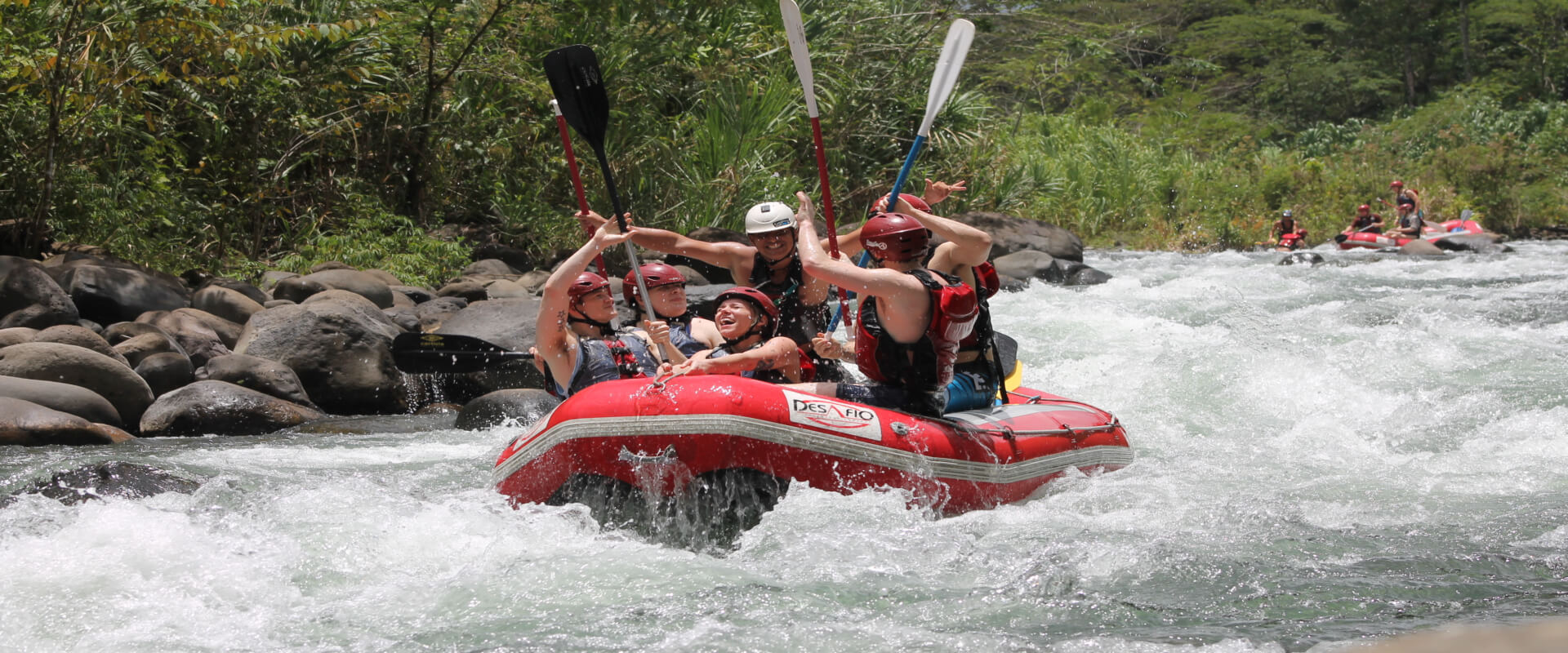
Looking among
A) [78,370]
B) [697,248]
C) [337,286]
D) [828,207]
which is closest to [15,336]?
[78,370]

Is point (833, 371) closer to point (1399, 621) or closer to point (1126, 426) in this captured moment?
point (1399, 621)

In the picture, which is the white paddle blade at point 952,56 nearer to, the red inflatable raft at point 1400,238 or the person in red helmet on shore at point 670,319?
the person in red helmet on shore at point 670,319

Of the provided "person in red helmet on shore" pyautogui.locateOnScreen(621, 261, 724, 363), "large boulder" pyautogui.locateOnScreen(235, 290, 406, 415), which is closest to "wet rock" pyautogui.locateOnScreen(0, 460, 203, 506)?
"person in red helmet on shore" pyautogui.locateOnScreen(621, 261, 724, 363)

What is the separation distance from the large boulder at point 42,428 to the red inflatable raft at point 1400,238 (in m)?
15.8

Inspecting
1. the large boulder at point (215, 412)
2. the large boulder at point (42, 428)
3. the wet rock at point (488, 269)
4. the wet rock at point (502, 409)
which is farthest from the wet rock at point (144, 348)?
the wet rock at point (488, 269)

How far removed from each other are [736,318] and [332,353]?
12.8 feet

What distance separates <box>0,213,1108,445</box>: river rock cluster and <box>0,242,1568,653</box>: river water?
421 mm

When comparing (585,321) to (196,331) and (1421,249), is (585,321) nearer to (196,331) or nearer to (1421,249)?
(196,331)

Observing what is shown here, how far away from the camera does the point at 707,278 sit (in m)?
11.3

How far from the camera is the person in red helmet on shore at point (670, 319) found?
4562 mm

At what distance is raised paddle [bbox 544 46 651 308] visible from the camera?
500 centimetres

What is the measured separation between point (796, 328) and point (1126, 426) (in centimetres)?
253

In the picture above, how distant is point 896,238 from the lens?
13.1 ft

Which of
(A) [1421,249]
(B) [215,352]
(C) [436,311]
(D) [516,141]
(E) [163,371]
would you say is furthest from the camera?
(A) [1421,249]
